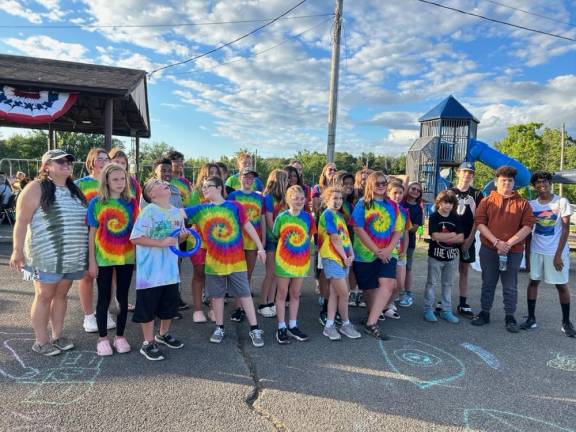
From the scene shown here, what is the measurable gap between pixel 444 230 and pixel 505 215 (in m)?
0.69

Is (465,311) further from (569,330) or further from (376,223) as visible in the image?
(376,223)

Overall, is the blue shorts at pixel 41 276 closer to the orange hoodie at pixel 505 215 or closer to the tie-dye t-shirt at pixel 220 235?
the tie-dye t-shirt at pixel 220 235

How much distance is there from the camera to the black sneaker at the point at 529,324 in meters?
4.59

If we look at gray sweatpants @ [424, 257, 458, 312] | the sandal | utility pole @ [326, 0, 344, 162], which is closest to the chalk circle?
the sandal

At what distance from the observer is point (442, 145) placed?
18.1 metres

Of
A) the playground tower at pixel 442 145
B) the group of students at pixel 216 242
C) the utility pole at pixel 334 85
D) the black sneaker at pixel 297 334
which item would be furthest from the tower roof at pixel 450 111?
the black sneaker at pixel 297 334

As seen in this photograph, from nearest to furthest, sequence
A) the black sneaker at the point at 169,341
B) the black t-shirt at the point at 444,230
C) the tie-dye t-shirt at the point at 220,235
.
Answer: the black sneaker at the point at 169,341 → the tie-dye t-shirt at the point at 220,235 → the black t-shirt at the point at 444,230

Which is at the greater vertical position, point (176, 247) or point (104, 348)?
point (176, 247)

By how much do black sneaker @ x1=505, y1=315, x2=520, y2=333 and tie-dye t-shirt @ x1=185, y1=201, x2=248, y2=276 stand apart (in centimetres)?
319

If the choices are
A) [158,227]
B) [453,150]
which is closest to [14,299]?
[158,227]

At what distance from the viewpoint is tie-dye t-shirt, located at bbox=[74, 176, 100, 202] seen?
408 cm

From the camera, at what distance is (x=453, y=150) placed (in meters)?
18.1

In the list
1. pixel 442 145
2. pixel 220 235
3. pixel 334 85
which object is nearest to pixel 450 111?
pixel 442 145

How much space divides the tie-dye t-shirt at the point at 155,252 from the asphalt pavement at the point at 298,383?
2.36 feet
